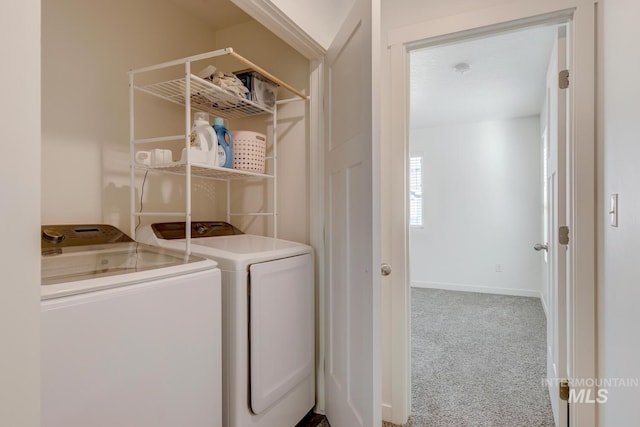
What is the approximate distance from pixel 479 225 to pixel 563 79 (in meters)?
3.41

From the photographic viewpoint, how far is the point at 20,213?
47 cm

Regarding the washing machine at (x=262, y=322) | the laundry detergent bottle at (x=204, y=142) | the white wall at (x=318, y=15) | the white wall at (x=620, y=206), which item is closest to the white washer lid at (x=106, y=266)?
the washing machine at (x=262, y=322)

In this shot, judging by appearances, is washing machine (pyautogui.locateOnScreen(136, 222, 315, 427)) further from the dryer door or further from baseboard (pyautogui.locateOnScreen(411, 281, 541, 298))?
baseboard (pyautogui.locateOnScreen(411, 281, 541, 298))

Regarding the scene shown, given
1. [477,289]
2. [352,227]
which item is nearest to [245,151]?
[352,227]

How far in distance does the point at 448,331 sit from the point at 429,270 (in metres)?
1.86

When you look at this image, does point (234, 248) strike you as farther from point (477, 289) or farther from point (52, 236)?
point (477, 289)

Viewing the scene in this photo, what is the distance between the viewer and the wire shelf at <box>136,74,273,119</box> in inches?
60.1

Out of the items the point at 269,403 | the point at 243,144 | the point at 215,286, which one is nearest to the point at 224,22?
the point at 243,144

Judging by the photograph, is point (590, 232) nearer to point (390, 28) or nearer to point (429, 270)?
point (390, 28)

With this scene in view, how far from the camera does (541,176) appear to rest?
13.7 feet

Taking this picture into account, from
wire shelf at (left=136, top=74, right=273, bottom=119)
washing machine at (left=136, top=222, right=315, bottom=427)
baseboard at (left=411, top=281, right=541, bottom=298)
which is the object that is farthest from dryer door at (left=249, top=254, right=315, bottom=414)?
baseboard at (left=411, top=281, right=541, bottom=298)

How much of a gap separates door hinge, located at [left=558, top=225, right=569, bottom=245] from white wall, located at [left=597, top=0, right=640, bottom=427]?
0.16 meters

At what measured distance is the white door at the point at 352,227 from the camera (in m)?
1.18

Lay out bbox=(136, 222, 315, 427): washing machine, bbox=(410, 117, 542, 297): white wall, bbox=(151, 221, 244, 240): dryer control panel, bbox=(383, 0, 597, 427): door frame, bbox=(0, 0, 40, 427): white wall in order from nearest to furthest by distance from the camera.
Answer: bbox=(0, 0, 40, 427): white wall
bbox=(136, 222, 315, 427): washing machine
bbox=(383, 0, 597, 427): door frame
bbox=(151, 221, 244, 240): dryer control panel
bbox=(410, 117, 542, 297): white wall
